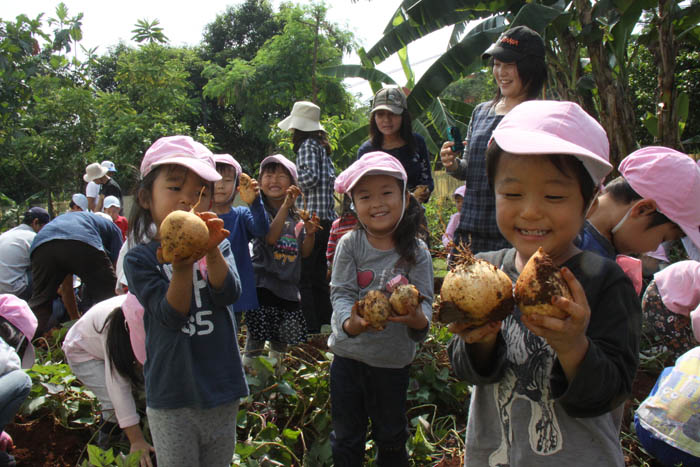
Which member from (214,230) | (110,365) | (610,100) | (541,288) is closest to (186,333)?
(214,230)

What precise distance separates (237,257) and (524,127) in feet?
7.55

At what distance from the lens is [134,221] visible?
1.86m

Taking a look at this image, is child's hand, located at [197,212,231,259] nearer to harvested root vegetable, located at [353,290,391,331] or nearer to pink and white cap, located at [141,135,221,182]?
pink and white cap, located at [141,135,221,182]

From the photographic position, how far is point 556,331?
0.94 meters

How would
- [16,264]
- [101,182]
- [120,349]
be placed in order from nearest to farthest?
[120,349] → [16,264] → [101,182]

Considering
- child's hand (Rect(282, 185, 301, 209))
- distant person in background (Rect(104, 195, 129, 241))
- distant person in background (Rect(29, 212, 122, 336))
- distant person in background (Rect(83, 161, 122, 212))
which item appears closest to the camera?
child's hand (Rect(282, 185, 301, 209))

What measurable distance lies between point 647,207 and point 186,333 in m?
1.81

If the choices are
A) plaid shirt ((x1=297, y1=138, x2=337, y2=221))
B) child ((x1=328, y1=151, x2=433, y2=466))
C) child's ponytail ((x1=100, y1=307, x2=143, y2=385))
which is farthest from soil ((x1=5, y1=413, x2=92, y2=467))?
plaid shirt ((x1=297, y1=138, x2=337, y2=221))

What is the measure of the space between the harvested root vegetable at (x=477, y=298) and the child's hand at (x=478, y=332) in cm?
1

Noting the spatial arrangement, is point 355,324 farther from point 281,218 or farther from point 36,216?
point 36,216

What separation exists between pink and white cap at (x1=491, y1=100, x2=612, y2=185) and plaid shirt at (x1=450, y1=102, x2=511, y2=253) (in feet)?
4.99

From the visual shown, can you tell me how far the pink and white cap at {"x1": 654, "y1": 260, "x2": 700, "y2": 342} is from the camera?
7.84 feet

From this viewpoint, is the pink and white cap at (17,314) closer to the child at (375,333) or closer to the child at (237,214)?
the child at (237,214)

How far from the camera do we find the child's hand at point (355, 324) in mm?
1684
